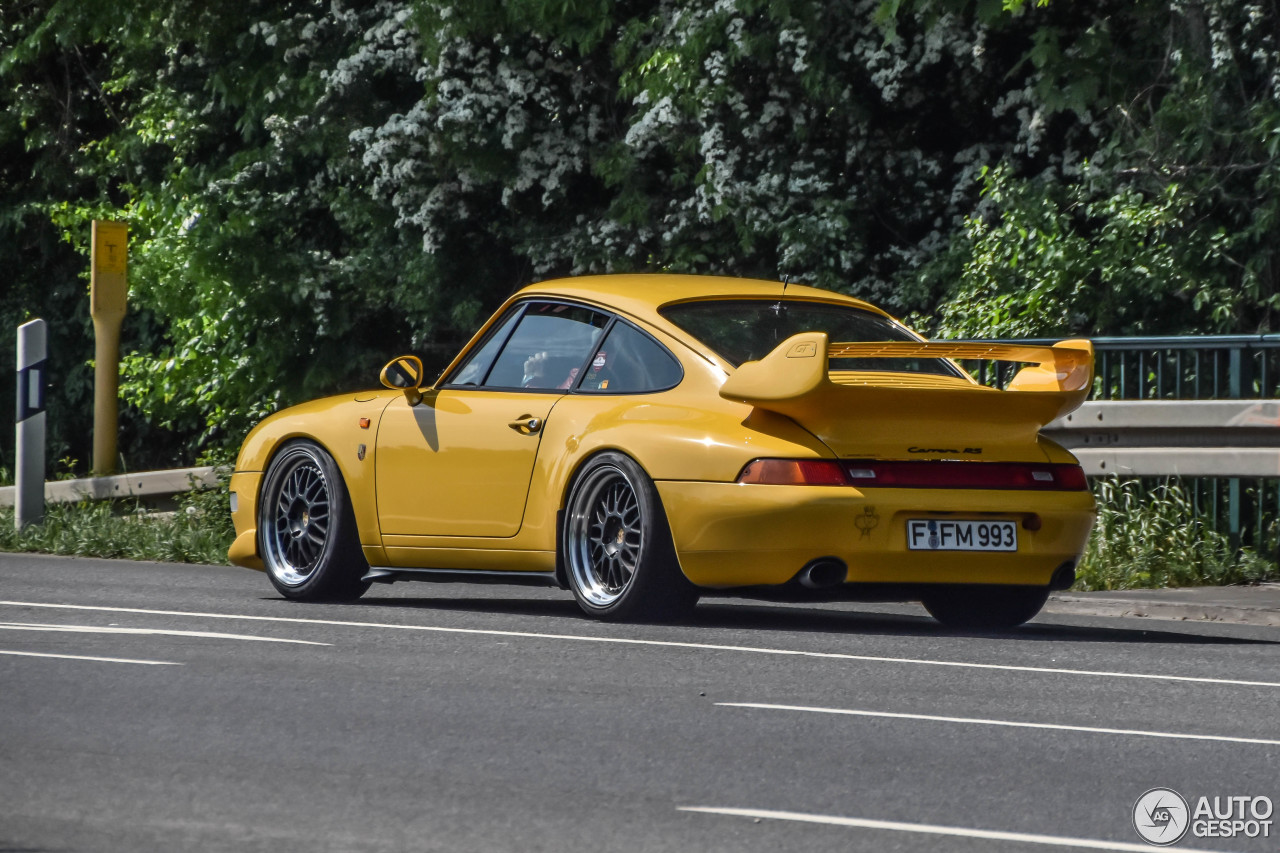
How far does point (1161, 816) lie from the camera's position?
4.72 metres

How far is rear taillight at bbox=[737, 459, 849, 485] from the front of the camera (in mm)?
7680

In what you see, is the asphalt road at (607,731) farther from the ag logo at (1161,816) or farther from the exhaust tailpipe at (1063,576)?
the exhaust tailpipe at (1063,576)

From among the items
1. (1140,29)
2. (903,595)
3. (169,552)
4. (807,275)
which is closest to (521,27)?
(807,275)

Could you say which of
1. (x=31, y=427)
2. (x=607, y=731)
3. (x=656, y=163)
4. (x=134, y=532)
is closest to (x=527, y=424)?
(x=607, y=731)

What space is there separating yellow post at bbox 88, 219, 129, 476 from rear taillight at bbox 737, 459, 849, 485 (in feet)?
26.7

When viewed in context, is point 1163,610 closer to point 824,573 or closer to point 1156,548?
point 1156,548

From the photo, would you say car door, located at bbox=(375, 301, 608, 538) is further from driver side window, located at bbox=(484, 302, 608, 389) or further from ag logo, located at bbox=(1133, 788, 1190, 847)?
ag logo, located at bbox=(1133, 788, 1190, 847)

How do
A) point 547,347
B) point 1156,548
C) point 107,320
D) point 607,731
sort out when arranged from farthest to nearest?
point 107,320, point 1156,548, point 547,347, point 607,731

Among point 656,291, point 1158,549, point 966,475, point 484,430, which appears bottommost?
point 1158,549

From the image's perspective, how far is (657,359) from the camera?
8320 millimetres

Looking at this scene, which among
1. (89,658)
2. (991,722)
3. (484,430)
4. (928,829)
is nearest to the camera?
(928,829)

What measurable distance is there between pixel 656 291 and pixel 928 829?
4.45 meters

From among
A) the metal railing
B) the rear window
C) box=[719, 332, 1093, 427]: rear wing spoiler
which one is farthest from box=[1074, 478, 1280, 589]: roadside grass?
box=[719, 332, 1093, 427]: rear wing spoiler

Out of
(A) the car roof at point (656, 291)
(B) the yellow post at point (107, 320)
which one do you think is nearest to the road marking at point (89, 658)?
(A) the car roof at point (656, 291)
